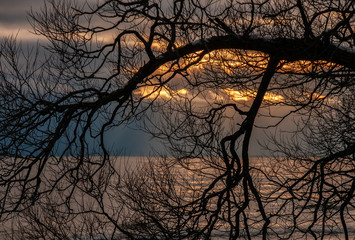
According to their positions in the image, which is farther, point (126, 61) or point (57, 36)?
point (126, 61)

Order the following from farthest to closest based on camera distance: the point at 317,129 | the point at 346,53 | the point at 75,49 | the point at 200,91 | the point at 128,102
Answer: the point at 317,129 → the point at 200,91 → the point at 128,102 → the point at 75,49 → the point at 346,53

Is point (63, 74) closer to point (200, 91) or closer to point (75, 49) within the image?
point (75, 49)

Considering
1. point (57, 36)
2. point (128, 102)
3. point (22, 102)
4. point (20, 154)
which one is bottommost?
point (20, 154)

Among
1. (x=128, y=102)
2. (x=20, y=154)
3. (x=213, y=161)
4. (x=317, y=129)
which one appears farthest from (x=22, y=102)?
(x=317, y=129)

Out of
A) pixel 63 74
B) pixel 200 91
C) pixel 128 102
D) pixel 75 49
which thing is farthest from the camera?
pixel 200 91

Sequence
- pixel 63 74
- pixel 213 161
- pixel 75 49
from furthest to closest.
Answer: pixel 213 161
pixel 63 74
pixel 75 49

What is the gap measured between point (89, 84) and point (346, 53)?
15.0ft

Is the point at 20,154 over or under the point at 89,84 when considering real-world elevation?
under

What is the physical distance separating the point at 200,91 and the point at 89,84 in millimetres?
2227

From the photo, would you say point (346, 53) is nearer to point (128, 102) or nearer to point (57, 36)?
point (128, 102)

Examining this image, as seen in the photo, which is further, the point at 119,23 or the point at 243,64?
the point at 243,64

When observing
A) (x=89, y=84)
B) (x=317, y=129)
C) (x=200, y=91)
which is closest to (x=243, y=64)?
(x=200, y=91)

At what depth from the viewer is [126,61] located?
8.11m

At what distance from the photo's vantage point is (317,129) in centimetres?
1228
